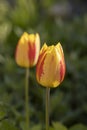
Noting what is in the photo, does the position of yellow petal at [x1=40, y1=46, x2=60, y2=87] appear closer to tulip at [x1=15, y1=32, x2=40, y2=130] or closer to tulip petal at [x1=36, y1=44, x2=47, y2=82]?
tulip petal at [x1=36, y1=44, x2=47, y2=82]

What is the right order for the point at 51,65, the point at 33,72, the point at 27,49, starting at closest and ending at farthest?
the point at 51,65
the point at 27,49
the point at 33,72

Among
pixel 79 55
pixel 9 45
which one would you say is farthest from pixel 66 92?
pixel 9 45

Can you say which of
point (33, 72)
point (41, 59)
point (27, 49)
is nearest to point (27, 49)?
point (27, 49)

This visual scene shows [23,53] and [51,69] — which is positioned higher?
[23,53]

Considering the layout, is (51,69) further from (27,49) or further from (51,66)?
(27,49)

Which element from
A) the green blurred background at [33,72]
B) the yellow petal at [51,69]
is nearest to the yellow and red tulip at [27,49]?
the green blurred background at [33,72]

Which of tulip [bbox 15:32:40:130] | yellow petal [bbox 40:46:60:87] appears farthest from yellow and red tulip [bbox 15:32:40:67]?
yellow petal [bbox 40:46:60:87]
